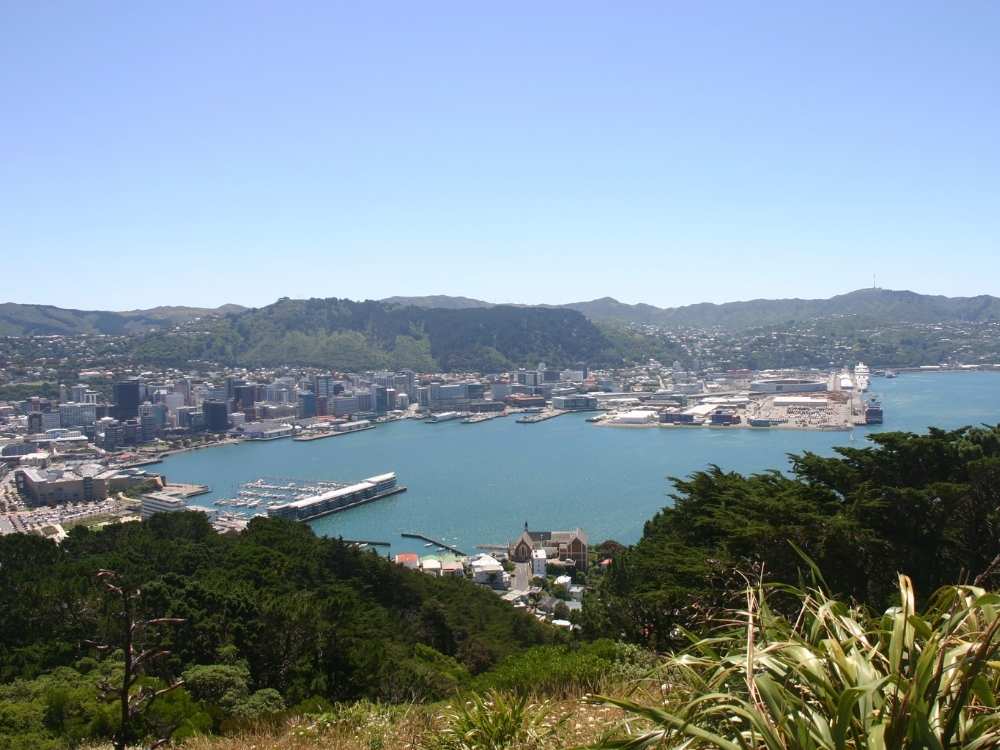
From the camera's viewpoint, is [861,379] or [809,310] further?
[809,310]

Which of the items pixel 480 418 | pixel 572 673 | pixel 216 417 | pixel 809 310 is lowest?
pixel 480 418

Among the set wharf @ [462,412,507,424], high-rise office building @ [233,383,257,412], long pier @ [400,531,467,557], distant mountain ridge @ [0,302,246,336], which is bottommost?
long pier @ [400,531,467,557]

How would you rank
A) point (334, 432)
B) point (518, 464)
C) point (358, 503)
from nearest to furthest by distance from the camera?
point (358, 503), point (518, 464), point (334, 432)

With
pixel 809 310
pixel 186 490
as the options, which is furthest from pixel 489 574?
pixel 809 310

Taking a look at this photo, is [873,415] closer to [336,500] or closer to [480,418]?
[480,418]

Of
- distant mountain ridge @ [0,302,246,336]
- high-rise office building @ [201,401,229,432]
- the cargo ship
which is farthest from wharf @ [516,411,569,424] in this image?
distant mountain ridge @ [0,302,246,336]

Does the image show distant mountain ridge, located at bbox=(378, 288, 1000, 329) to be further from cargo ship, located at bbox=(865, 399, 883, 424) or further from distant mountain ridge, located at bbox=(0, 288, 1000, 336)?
cargo ship, located at bbox=(865, 399, 883, 424)

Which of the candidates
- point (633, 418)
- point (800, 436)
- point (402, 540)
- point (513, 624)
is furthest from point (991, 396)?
point (513, 624)

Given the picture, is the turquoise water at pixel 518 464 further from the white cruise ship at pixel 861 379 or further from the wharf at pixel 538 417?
the white cruise ship at pixel 861 379

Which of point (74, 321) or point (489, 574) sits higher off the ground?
point (74, 321)
